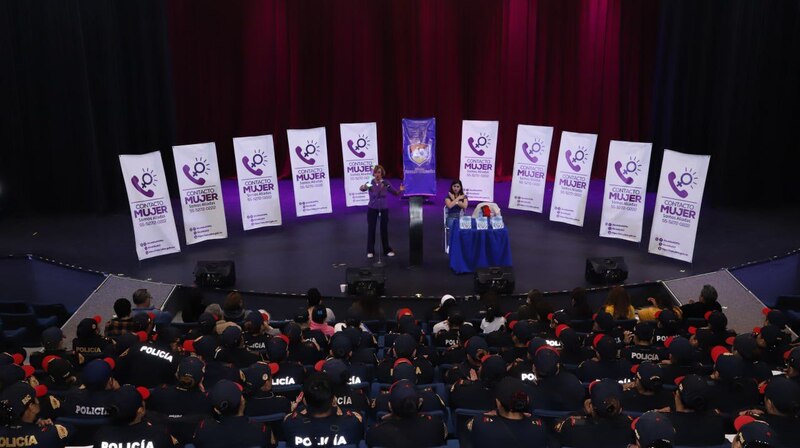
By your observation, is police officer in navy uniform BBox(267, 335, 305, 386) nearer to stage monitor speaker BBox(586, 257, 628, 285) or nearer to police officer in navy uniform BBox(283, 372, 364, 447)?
police officer in navy uniform BBox(283, 372, 364, 447)

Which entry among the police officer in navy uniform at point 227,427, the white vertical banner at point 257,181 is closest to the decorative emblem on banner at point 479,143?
the white vertical banner at point 257,181

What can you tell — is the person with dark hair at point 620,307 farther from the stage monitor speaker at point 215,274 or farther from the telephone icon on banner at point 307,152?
the telephone icon on banner at point 307,152

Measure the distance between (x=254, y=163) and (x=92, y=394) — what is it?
8.15 m

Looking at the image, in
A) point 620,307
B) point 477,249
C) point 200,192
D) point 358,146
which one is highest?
point 358,146

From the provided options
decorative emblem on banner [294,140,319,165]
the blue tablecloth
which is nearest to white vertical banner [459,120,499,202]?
decorative emblem on banner [294,140,319,165]

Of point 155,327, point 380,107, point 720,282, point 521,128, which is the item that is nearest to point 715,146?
point 521,128

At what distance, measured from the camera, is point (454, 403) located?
19.7 ft

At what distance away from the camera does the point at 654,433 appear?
14.0 feet

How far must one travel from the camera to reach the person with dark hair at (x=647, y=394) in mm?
5746

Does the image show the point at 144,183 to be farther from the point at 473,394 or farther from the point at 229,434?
the point at 229,434

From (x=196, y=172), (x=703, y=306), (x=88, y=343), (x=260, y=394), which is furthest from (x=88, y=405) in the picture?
(x=196, y=172)

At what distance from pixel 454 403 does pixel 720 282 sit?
22.0 feet

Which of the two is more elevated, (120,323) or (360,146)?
(360,146)

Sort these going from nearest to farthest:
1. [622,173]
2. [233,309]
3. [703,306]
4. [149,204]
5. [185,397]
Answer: [185,397], [233,309], [703,306], [149,204], [622,173]
